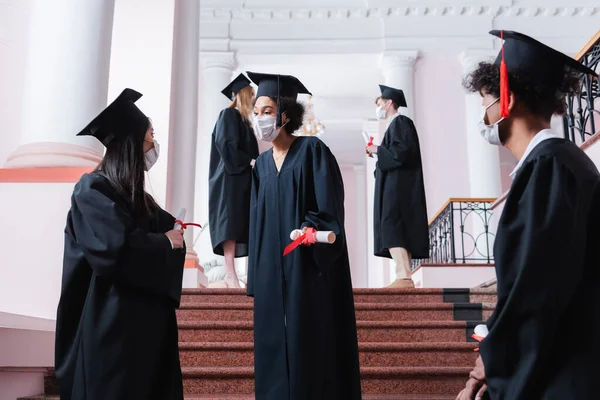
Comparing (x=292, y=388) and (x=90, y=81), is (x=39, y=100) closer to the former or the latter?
(x=90, y=81)

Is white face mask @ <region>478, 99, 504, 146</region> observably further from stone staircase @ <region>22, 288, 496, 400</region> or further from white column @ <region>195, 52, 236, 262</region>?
white column @ <region>195, 52, 236, 262</region>

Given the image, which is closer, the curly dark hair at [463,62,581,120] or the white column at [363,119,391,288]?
the curly dark hair at [463,62,581,120]

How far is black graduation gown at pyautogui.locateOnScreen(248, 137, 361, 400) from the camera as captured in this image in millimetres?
3203

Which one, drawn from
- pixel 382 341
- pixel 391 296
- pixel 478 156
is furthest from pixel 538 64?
pixel 478 156

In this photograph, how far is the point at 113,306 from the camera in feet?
8.73

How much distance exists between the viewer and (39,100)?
4898mm

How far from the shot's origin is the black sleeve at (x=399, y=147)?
663 centimetres

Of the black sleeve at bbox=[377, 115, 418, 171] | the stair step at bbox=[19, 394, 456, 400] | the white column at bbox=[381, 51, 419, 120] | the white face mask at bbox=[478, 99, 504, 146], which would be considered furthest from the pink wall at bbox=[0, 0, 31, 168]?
the white column at bbox=[381, 51, 419, 120]

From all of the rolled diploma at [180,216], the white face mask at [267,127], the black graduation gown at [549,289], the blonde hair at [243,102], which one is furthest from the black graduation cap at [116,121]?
the blonde hair at [243,102]

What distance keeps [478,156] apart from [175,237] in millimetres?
10801

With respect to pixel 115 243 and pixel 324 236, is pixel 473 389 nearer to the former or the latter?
pixel 324 236

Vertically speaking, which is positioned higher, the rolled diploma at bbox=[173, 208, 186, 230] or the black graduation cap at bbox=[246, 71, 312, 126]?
the black graduation cap at bbox=[246, 71, 312, 126]

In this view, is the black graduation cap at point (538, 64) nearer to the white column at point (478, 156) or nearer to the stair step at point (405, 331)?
the stair step at point (405, 331)

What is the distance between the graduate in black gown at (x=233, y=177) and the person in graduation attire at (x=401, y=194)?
3.96ft
